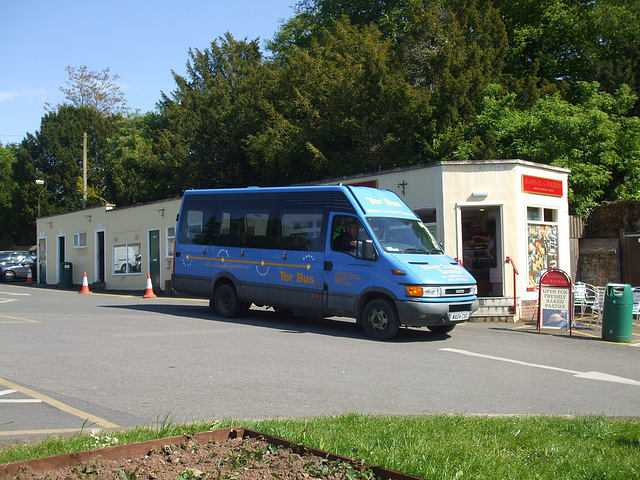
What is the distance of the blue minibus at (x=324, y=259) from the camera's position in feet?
37.9

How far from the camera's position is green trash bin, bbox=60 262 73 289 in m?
30.5

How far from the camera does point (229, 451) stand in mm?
4266

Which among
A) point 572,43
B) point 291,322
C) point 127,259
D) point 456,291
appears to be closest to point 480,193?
point 456,291

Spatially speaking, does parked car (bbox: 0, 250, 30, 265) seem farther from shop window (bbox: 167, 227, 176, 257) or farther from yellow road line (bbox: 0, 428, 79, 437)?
yellow road line (bbox: 0, 428, 79, 437)

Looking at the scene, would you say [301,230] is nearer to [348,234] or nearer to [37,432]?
[348,234]

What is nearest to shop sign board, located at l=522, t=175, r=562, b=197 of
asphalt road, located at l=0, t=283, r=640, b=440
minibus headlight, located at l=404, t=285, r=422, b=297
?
asphalt road, located at l=0, t=283, r=640, b=440

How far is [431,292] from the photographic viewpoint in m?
11.3

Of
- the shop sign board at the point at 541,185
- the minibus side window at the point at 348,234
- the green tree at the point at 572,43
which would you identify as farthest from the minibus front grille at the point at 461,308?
the green tree at the point at 572,43

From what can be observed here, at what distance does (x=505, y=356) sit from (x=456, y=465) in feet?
20.5

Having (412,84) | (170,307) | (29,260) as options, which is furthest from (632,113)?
(29,260)

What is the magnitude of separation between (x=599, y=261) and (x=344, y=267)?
10206mm

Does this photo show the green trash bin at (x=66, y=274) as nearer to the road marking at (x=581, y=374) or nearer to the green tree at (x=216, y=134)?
the green tree at (x=216, y=134)

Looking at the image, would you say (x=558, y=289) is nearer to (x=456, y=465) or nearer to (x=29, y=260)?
(x=456, y=465)

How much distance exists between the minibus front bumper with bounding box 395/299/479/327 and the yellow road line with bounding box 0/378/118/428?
6.33 meters
